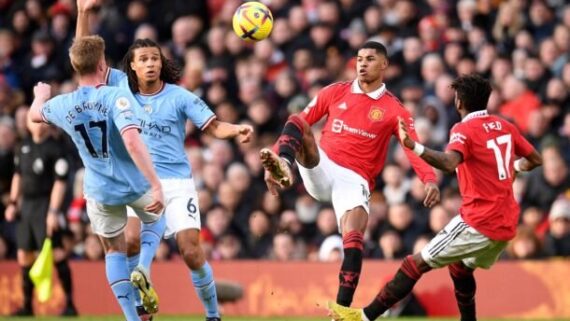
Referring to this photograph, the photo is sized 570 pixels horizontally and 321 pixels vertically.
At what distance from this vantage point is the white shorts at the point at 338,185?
11852 mm

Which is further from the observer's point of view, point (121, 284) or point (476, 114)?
point (476, 114)

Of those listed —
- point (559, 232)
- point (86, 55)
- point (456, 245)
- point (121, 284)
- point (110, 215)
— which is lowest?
point (559, 232)

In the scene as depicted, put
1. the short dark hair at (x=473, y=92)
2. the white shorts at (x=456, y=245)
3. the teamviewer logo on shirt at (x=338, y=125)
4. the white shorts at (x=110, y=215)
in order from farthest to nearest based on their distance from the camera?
the teamviewer logo on shirt at (x=338, y=125)
the short dark hair at (x=473, y=92)
the white shorts at (x=456, y=245)
the white shorts at (x=110, y=215)

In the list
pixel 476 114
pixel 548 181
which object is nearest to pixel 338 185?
pixel 476 114

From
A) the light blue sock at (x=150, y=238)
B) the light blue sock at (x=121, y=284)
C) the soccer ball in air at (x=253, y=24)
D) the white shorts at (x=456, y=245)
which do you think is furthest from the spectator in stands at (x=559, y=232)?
the light blue sock at (x=121, y=284)

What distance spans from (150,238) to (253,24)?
240 cm

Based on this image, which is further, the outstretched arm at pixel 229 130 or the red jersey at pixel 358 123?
the red jersey at pixel 358 123

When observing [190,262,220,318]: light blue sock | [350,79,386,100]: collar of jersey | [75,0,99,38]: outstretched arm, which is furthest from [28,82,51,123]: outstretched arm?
[350,79,386,100]: collar of jersey

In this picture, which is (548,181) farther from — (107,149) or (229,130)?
(107,149)

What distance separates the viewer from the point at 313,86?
18.6 metres

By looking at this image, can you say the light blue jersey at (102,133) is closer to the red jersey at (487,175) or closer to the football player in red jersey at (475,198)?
the football player in red jersey at (475,198)

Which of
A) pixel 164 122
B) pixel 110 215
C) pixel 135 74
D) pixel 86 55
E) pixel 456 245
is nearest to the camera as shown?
pixel 86 55

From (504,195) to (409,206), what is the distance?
503 centimetres

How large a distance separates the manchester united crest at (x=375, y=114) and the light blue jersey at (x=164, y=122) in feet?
4.83
